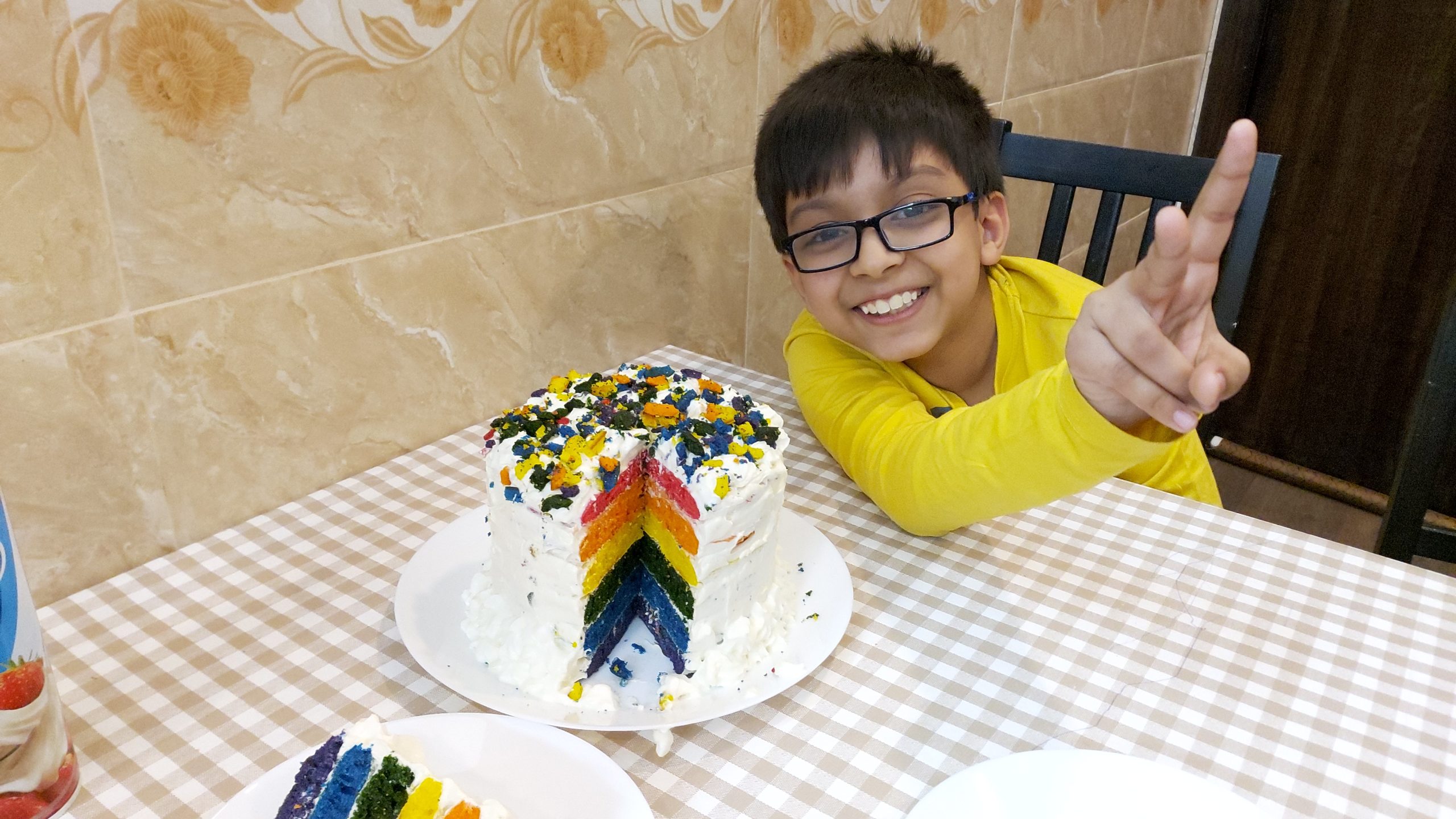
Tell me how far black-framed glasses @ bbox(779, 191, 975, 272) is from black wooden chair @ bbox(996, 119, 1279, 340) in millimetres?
332

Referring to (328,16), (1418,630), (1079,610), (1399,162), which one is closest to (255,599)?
(328,16)

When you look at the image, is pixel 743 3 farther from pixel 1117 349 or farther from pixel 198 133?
pixel 1117 349

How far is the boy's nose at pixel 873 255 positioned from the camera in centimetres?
109

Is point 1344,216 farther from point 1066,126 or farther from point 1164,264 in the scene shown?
point 1164,264

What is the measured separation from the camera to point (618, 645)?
30.7 inches

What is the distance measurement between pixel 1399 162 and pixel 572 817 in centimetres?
289

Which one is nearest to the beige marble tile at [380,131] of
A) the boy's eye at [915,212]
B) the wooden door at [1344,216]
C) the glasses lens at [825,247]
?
the glasses lens at [825,247]

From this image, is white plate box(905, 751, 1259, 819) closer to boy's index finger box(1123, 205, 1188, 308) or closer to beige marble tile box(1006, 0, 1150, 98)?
boy's index finger box(1123, 205, 1188, 308)

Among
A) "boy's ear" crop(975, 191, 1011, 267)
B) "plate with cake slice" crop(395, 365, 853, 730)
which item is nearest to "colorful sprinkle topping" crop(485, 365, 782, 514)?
"plate with cake slice" crop(395, 365, 853, 730)

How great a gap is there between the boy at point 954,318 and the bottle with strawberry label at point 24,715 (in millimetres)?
702

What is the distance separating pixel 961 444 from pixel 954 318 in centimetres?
37

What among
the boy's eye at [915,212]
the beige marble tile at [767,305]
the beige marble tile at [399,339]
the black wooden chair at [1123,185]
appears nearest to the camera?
the beige marble tile at [399,339]

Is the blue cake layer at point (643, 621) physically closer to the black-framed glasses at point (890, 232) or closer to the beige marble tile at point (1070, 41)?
the black-framed glasses at point (890, 232)

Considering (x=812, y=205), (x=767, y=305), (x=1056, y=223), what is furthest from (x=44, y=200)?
(x=1056, y=223)
